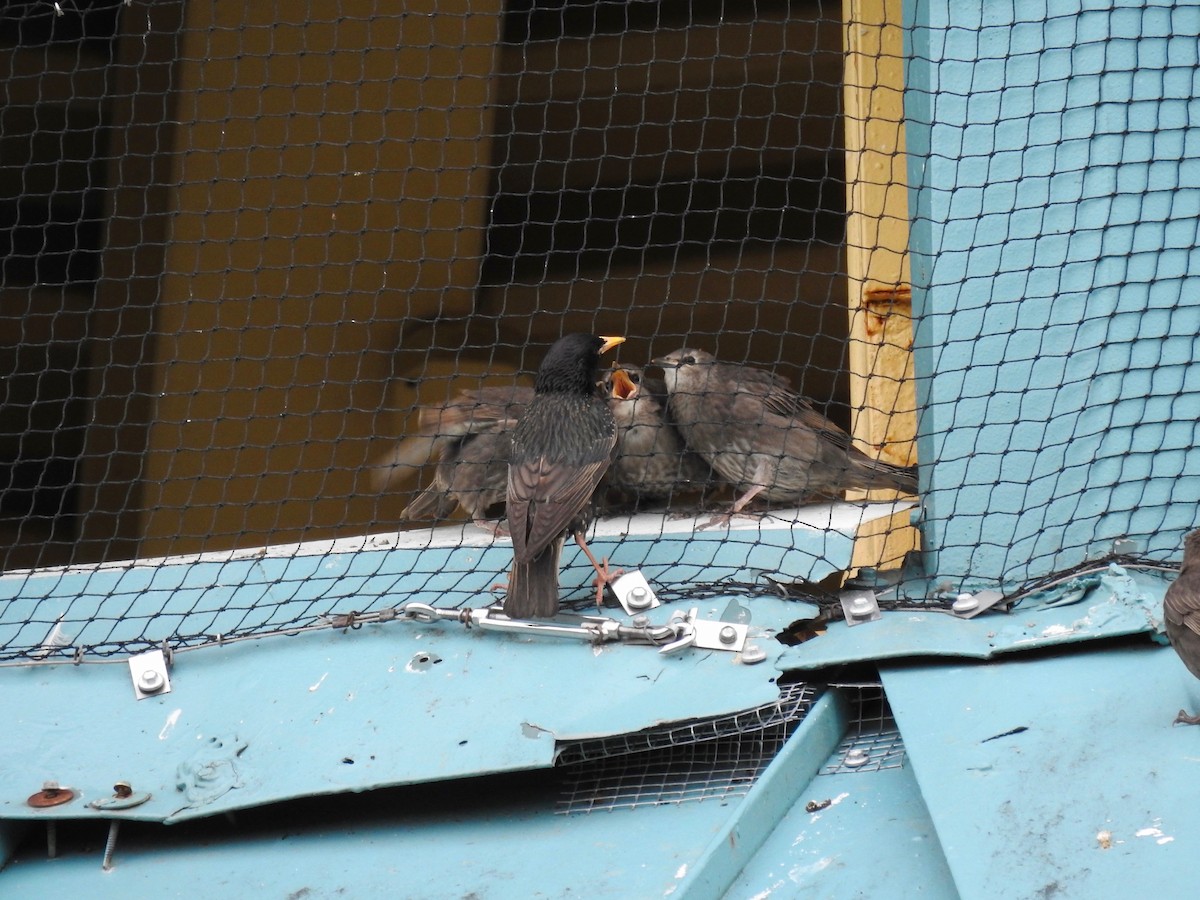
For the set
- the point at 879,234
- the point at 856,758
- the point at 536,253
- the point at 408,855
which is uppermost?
the point at 879,234

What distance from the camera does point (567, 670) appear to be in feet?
9.32

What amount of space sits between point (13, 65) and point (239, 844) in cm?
392

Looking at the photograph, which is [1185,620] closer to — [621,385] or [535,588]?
[535,588]

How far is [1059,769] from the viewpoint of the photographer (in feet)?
7.87

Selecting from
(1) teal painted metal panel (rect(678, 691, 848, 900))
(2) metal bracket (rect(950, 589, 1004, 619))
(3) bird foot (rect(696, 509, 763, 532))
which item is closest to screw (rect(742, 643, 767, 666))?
(1) teal painted metal panel (rect(678, 691, 848, 900))

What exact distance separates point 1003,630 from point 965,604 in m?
0.10

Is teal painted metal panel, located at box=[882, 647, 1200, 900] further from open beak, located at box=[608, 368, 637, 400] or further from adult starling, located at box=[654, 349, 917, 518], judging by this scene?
open beak, located at box=[608, 368, 637, 400]

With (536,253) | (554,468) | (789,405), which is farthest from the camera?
(536,253)

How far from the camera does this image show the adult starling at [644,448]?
4348mm

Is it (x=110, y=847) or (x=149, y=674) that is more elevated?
(x=149, y=674)

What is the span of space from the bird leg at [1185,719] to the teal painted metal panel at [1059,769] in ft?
0.06

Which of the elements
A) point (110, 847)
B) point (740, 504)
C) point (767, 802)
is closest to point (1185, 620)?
point (767, 802)

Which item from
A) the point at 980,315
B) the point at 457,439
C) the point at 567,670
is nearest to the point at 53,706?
the point at 567,670

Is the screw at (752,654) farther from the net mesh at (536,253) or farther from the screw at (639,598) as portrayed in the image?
the net mesh at (536,253)
